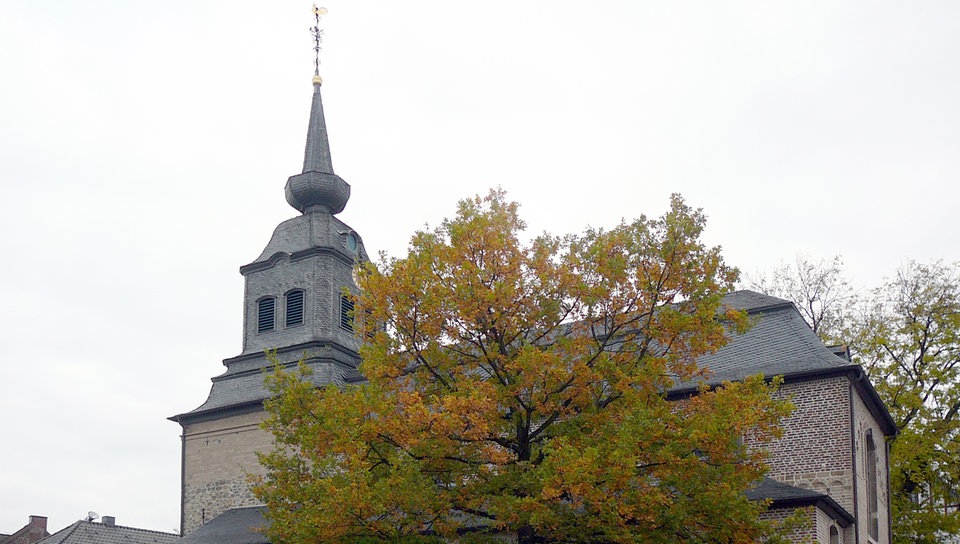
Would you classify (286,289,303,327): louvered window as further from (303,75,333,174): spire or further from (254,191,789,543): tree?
(254,191,789,543): tree

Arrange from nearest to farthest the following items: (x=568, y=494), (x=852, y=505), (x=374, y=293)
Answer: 1. (x=568, y=494)
2. (x=374, y=293)
3. (x=852, y=505)

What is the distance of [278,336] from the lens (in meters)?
30.2

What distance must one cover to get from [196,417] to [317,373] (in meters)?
3.97

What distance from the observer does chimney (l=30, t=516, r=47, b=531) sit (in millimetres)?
55938

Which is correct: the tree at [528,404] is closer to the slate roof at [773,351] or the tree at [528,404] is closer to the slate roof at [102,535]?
the slate roof at [773,351]

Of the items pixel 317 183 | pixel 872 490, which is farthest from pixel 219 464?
pixel 872 490

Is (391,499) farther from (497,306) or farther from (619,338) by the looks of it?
(619,338)

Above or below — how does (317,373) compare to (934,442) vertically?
above

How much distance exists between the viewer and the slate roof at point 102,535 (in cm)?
3553

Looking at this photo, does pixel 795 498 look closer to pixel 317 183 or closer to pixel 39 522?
pixel 317 183

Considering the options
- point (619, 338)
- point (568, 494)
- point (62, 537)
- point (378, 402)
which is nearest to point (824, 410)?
point (619, 338)

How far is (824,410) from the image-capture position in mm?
20797

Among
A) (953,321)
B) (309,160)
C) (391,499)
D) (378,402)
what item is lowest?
→ (391,499)

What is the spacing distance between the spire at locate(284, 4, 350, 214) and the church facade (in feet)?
0.14
